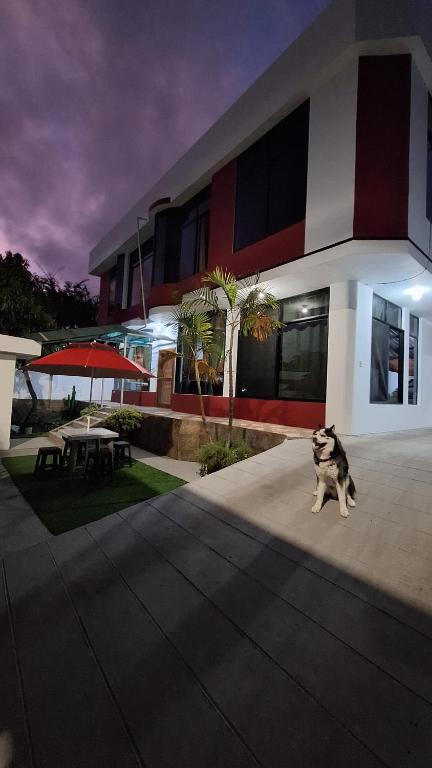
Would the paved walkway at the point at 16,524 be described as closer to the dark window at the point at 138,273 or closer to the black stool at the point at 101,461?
the black stool at the point at 101,461

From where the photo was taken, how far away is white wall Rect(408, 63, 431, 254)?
6.26m

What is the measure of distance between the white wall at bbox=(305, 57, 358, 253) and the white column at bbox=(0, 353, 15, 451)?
27.6 ft

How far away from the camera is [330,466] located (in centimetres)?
311

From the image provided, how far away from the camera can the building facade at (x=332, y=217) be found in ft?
20.2

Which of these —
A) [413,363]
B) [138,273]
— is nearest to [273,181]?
[413,363]

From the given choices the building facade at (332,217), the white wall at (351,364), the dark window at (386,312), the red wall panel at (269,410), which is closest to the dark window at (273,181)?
the building facade at (332,217)

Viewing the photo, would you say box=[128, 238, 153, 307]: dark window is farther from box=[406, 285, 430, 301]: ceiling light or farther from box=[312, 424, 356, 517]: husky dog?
box=[312, 424, 356, 517]: husky dog

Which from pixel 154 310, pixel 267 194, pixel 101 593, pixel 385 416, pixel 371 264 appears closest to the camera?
pixel 101 593

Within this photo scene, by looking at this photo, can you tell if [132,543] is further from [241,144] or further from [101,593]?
[241,144]

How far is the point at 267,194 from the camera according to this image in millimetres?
8766

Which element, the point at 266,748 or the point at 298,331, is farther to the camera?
the point at 298,331

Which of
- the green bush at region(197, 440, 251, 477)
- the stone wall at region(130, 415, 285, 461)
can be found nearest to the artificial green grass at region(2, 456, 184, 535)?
the green bush at region(197, 440, 251, 477)

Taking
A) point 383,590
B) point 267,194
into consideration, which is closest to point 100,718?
point 383,590

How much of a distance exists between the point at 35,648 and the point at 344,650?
1.86 metres
